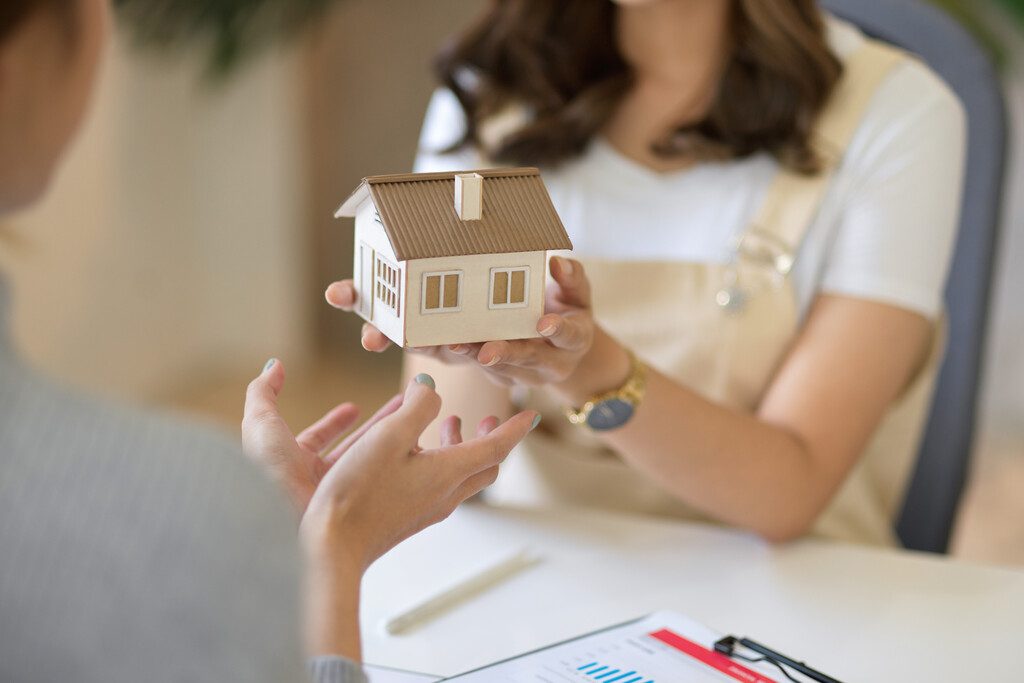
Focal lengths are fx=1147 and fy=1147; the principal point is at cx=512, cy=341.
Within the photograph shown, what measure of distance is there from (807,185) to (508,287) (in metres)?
0.50

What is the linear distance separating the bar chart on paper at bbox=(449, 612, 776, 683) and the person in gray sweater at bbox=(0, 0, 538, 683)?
0.33 metres

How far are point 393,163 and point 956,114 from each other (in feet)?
6.22

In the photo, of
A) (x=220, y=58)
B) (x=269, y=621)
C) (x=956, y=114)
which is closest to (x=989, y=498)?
(x=956, y=114)

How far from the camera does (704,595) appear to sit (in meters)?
0.93

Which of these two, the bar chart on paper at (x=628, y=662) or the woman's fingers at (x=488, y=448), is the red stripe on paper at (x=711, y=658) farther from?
the woman's fingers at (x=488, y=448)

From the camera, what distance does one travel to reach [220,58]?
2561 mm

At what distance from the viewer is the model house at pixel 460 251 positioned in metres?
0.72

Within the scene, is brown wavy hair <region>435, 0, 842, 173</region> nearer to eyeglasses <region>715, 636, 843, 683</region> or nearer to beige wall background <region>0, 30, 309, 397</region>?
eyeglasses <region>715, 636, 843, 683</region>

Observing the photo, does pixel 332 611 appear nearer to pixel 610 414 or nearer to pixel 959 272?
pixel 610 414

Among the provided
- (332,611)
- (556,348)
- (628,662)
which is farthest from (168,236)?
(332,611)

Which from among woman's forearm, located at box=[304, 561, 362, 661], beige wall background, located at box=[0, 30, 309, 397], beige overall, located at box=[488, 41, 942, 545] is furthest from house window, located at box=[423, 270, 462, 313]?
beige wall background, located at box=[0, 30, 309, 397]

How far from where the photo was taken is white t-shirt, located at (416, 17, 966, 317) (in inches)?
43.5

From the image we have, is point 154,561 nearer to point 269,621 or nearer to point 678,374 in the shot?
point 269,621

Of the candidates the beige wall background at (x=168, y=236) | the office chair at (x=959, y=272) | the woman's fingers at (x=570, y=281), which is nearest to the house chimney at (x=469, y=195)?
the woman's fingers at (x=570, y=281)
